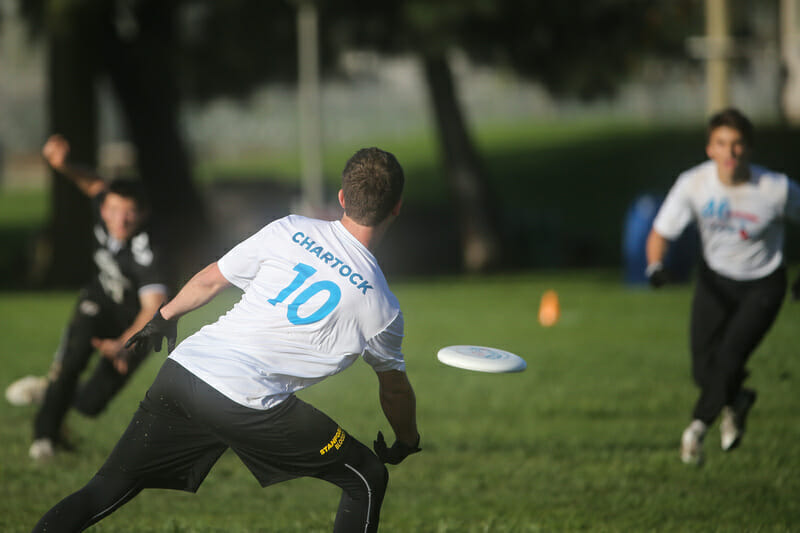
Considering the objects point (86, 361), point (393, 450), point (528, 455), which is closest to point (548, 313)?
point (528, 455)

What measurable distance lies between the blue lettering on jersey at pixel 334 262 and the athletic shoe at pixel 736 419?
4194mm

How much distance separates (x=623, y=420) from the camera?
30.6ft

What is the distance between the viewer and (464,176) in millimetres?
26438

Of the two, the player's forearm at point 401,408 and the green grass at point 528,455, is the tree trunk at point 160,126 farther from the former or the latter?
the player's forearm at point 401,408

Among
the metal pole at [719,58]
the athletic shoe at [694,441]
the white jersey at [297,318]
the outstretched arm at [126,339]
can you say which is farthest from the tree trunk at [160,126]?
the white jersey at [297,318]

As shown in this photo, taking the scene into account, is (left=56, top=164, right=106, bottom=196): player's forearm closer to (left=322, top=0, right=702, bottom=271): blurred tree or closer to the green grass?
the green grass

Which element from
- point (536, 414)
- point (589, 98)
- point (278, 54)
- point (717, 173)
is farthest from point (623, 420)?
point (278, 54)

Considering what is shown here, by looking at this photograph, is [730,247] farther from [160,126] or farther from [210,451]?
[160,126]

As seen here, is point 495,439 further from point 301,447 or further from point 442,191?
point 442,191

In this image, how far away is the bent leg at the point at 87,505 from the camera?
13.9 feet

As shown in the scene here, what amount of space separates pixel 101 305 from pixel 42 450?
1.10m

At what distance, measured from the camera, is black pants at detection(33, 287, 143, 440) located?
7508mm

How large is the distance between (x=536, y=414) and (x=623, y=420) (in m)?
0.82

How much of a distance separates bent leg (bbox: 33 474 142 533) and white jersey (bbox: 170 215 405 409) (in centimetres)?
57
